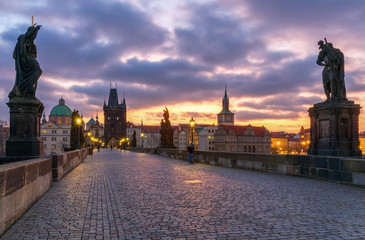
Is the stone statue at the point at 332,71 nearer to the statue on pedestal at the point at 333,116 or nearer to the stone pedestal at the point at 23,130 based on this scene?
the statue on pedestal at the point at 333,116

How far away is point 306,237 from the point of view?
471cm

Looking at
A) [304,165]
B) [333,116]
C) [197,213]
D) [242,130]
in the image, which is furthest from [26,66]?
[242,130]

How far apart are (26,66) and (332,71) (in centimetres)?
1115

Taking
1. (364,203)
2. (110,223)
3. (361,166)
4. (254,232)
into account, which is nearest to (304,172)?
(361,166)

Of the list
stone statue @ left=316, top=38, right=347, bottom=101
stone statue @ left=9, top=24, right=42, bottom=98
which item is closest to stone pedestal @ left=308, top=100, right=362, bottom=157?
stone statue @ left=316, top=38, right=347, bottom=101

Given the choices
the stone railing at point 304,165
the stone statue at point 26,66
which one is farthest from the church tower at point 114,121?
the stone statue at point 26,66

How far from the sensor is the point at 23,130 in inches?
416

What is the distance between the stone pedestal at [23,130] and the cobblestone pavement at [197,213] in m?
1.86

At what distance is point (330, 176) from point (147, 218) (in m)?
7.26

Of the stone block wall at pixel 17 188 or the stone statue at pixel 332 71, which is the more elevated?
the stone statue at pixel 332 71

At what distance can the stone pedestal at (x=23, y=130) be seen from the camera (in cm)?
1045

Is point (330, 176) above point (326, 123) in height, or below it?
below

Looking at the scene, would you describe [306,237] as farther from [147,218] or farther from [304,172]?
[304,172]

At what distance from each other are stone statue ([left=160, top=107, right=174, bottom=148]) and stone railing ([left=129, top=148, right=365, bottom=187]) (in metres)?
18.5
